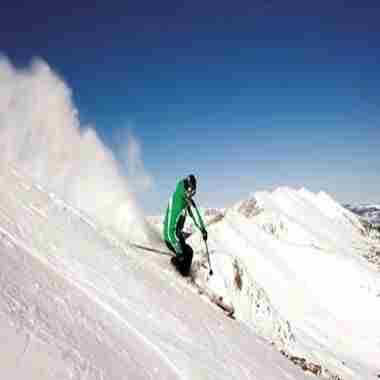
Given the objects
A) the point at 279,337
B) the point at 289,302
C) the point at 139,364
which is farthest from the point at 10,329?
the point at 289,302

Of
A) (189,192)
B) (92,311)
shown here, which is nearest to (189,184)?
(189,192)

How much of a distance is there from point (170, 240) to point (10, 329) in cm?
764

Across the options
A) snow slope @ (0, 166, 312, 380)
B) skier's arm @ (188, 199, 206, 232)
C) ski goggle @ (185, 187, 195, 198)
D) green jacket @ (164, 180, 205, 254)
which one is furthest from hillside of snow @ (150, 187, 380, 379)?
snow slope @ (0, 166, 312, 380)

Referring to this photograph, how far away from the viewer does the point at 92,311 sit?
5.48 metres

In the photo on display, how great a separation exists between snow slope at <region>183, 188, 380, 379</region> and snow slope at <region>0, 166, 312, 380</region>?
11025 millimetres

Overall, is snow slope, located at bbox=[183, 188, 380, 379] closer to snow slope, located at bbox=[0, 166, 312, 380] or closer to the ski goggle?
the ski goggle

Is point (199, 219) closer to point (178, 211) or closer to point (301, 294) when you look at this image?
point (178, 211)

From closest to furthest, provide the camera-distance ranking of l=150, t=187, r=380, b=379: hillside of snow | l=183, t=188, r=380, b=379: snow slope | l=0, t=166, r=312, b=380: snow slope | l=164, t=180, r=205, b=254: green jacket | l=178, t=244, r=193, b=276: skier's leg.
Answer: l=0, t=166, r=312, b=380: snow slope → l=164, t=180, r=205, b=254: green jacket → l=178, t=244, r=193, b=276: skier's leg → l=150, t=187, r=380, b=379: hillside of snow → l=183, t=188, r=380, b=379: snow slope

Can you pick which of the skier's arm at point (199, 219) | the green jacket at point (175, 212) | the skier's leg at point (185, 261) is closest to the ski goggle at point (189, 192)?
the green jacket at point (175, 212)

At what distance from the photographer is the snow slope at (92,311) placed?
3775mm

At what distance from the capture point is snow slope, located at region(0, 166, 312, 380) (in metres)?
3.78

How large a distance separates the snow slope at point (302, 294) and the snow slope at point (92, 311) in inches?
434

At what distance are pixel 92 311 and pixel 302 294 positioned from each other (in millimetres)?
42512

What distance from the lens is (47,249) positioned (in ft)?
22.7
